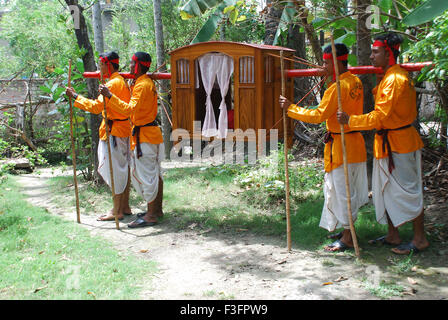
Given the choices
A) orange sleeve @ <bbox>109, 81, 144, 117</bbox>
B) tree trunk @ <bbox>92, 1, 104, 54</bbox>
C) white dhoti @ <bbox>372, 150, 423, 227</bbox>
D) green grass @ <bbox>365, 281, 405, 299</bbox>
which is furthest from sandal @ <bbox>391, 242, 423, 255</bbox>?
tree trunk @ <bbox>92, 1, 104, 54</bbox>

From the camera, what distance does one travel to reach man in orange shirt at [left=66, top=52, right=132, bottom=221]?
6.27 meters

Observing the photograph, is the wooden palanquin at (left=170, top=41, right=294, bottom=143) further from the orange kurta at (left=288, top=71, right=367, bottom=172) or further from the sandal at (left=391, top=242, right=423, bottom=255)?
the sandal at (left=391, top=242, right=423, bottom=255)

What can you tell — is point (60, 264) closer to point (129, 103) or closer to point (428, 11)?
point (129, 103)

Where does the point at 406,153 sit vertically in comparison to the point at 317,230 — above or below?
above

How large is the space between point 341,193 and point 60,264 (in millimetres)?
3133

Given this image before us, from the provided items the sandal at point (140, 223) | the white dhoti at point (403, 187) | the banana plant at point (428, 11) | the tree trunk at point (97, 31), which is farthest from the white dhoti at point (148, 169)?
the tree trunk at point (97, 31)

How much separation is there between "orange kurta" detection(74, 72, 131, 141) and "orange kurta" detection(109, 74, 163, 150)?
0.65 ft

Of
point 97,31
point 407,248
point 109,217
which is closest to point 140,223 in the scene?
point 109,217

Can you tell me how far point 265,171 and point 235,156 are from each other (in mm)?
2698

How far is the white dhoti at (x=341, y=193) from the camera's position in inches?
192

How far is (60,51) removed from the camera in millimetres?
18062

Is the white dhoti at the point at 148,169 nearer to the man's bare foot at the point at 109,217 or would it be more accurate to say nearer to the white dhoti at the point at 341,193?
the man's bare foot at the point at 109,217
